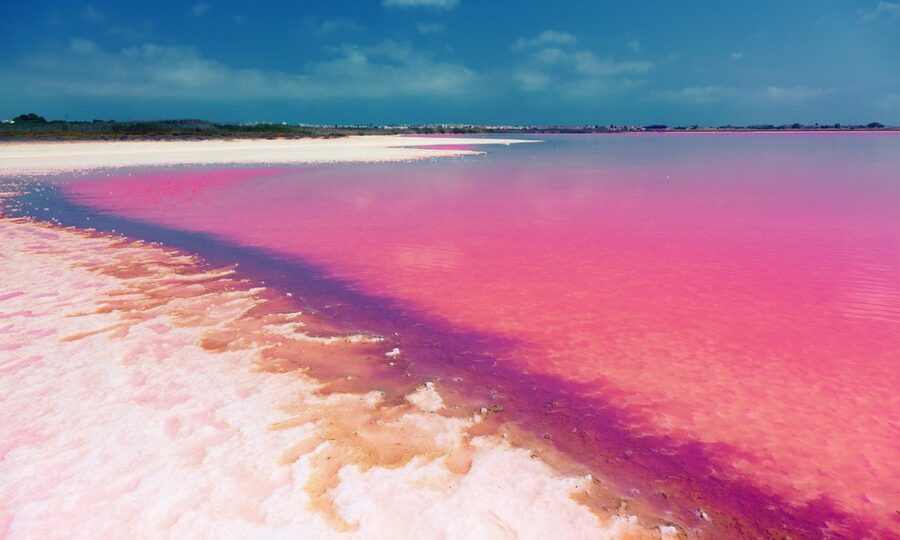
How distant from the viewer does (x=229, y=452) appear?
3820 millimetres

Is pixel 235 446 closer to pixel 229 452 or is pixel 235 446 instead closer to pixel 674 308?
pixel 229 452

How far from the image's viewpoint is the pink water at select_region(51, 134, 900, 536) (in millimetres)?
3867

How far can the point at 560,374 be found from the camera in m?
5.15

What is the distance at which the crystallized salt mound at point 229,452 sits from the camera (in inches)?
126

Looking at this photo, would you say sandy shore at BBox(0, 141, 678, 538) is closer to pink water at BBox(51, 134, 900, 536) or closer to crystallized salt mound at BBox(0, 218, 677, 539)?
crystallized salt mound at BBox(0, 218, 677, 539)

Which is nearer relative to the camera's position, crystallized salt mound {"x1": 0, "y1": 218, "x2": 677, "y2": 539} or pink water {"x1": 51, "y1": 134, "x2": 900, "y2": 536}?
crystallized salt mound {"x1": 0, "y1": 218, "x2": 677, "y2": 539}

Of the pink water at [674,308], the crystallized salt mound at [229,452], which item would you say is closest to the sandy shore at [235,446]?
the crystallized salt mound at [229,452]

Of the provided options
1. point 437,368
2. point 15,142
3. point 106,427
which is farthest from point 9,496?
point 15,142

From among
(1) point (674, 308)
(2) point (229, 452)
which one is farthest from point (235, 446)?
(1) point (674, 308)

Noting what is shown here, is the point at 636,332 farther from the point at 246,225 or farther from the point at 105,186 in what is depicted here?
the point at 105,186

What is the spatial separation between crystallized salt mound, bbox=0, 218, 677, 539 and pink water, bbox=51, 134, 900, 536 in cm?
82

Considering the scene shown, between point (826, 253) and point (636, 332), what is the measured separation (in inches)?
213

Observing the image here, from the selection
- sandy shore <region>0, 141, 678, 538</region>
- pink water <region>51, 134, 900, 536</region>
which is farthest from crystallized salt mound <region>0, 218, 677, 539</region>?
pink water <region>51, 134, 900, 536</region>

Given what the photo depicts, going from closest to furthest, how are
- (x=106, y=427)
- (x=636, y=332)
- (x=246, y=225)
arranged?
(x=106, y=427) → (x=636, y=332) → (x=246, y=225)
